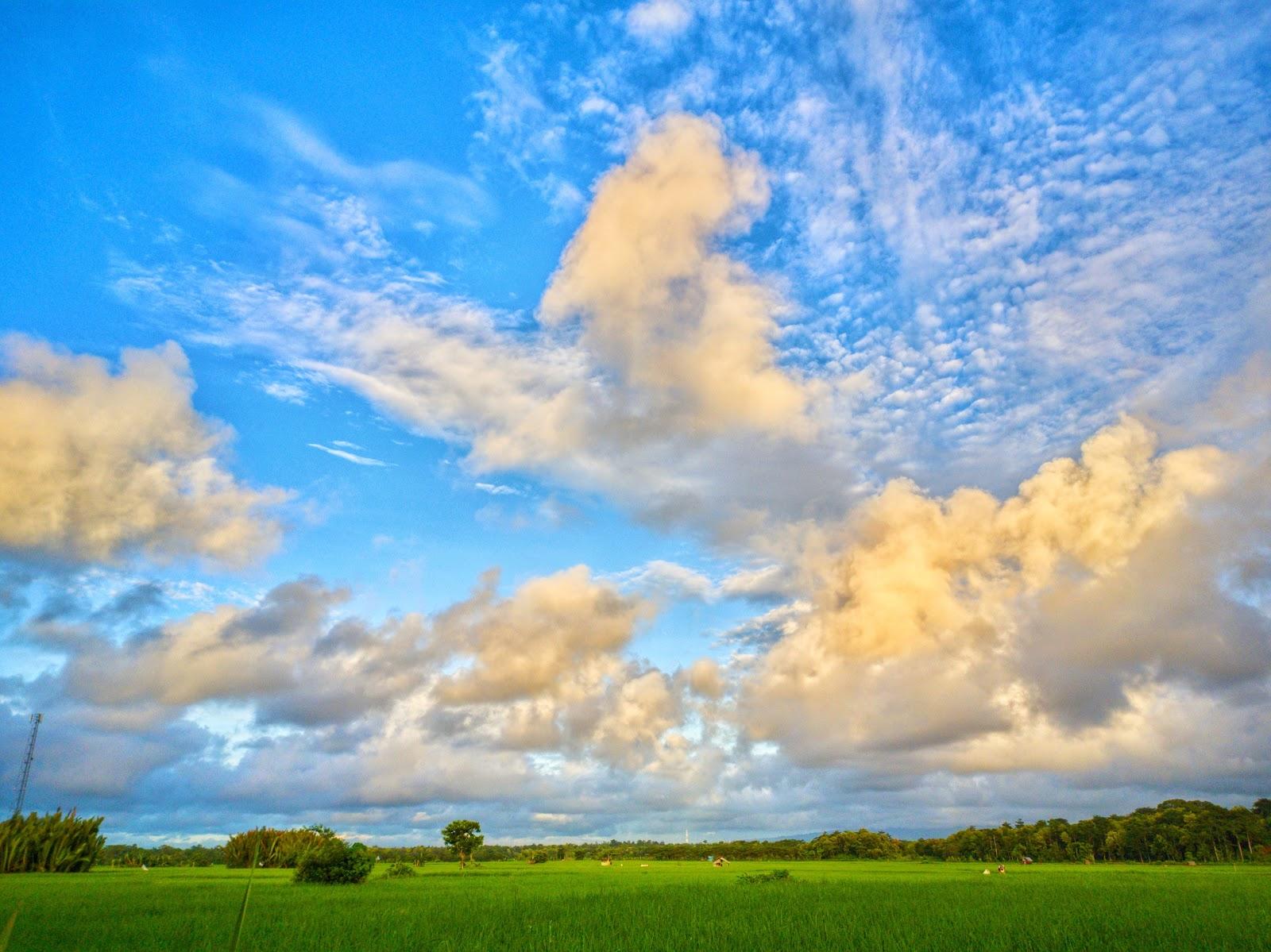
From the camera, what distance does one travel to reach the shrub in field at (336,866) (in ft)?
105

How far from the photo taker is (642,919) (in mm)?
A: 16391

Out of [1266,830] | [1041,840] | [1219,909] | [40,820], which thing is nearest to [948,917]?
[1219,909]

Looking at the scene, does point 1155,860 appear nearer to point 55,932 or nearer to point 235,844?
point 235,844


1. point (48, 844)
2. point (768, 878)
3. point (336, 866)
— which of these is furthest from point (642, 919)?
point (48, 844)

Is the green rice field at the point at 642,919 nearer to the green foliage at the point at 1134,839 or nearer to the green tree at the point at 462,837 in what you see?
the green tree at the point at 462,837

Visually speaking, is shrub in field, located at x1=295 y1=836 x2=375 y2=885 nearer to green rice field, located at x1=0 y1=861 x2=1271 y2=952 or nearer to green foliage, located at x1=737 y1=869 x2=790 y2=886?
green rice field, located at x1=0 y1=861 x2=1271 y2=952

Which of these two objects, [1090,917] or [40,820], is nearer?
[1090,917]

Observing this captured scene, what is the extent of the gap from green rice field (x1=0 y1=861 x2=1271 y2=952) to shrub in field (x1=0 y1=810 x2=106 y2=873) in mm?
22767

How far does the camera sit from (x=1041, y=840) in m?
115

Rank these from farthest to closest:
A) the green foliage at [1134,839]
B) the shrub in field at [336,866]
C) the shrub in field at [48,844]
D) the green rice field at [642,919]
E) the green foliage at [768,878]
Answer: the green foliage at [1134,839]
the shrub in field at [48,844]
the green foliage at [768,878]
the shrub in field at [336,866]
the green rice field at [642,919]

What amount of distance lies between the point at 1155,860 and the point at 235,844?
12132 centimetres

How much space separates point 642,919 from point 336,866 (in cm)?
2159

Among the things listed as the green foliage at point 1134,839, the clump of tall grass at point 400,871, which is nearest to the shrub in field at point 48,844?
the clump of tall grass at point 400,871

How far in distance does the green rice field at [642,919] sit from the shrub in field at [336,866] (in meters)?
5.78
